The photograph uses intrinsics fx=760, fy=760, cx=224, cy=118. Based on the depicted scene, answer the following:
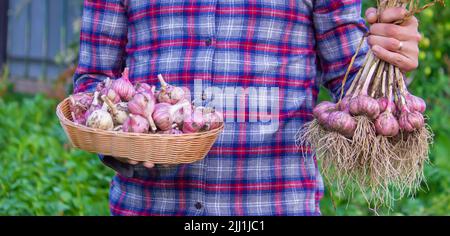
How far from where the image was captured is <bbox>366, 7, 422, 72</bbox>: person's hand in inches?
77.1

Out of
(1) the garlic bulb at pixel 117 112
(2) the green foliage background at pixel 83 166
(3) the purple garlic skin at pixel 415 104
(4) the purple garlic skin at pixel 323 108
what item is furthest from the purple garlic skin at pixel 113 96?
(2) the green foliage background at pixel 83 166

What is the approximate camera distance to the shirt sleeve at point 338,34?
2.13 metres

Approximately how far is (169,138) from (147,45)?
1.72 ft

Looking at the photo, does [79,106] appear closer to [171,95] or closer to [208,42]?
[171,95]

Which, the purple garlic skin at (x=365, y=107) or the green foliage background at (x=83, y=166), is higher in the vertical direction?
the purple garlic skin at (x=365, y=107)

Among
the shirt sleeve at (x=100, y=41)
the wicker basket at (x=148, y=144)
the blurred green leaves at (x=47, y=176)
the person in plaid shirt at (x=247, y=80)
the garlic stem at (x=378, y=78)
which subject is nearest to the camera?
the wicker basket at (x=148, y=144)

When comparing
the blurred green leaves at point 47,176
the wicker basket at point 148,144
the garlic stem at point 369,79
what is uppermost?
the garlic stem at point 369,79

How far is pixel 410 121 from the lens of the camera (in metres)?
1.94

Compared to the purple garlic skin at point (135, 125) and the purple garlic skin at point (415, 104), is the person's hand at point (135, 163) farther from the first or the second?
the purple garlic skin at point (415, 104)

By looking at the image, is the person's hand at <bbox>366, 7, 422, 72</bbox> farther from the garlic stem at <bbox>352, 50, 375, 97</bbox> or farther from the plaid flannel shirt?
the plaid flannel shirt

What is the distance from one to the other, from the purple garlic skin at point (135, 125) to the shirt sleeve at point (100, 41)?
0.49m

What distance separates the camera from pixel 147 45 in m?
2.22

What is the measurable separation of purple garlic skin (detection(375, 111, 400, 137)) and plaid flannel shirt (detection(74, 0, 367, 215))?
0.23 metres

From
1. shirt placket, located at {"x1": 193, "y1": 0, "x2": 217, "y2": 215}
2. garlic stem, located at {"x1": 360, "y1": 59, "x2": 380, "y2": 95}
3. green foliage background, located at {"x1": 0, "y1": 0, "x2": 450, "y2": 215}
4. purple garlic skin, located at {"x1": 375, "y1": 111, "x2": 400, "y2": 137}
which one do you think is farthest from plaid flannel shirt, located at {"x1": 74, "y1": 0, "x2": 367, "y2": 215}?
green foliage background, located at {"x1": 0, "y1": 0, "x2": 450, "y2": 215}
